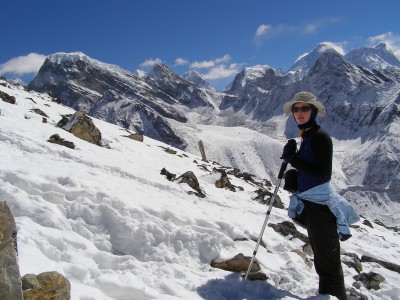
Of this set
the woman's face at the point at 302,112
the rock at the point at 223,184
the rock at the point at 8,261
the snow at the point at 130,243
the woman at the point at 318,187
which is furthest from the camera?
the rock at the point at 223,184

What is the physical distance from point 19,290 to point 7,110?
19.4 metres

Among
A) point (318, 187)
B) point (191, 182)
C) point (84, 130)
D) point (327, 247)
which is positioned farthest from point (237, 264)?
point (84, 130)

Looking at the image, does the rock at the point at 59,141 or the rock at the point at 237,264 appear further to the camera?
the rock at the point at 59,141

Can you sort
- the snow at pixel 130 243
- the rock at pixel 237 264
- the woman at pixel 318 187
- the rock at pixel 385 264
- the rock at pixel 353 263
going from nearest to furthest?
1. the snow at pixel 130 243
2. the woman at pixel 318 187
3. the rock at pixel 237 264
4. the rock at pixel 353 263
5. the rock at pixel 385 264

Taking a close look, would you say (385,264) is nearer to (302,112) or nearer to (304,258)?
(304,258)

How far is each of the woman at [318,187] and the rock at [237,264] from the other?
145 centimetres

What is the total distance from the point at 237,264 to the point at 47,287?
4.03 m

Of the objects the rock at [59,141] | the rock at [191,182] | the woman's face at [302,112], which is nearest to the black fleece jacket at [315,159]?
the woman's face at [302,112]

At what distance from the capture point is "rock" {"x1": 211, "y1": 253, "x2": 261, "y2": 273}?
8.35 metres

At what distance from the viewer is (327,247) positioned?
728 cm

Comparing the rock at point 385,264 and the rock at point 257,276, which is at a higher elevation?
the rock at point 257,276

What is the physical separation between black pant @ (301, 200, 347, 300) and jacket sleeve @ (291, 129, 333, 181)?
0.65 metres

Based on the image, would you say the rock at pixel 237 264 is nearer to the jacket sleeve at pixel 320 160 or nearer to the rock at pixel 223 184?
the jacket sleeve at pixel 320 160

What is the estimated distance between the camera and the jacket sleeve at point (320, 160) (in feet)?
23.2
